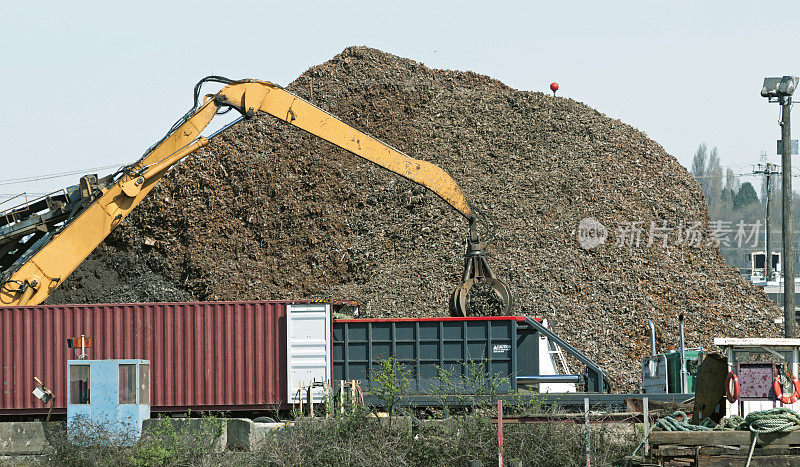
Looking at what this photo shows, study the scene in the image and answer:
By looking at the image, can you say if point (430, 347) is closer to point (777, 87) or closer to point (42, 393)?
point (42, 393)

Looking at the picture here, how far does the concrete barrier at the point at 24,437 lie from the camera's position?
1529 centimetres

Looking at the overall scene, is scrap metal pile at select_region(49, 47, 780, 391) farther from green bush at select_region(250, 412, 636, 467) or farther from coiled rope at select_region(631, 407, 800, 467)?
coiled rope at select_region(631, 407, 800, 467)

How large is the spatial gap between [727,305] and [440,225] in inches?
410

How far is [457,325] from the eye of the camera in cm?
1720

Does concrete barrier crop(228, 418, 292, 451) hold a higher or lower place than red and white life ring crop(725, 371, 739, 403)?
lower

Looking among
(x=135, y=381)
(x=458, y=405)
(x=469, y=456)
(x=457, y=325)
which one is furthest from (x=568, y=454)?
(x=135, y=381)

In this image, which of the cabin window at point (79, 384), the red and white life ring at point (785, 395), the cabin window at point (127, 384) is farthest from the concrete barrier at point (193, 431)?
the red and white life ring at point (785, 395)

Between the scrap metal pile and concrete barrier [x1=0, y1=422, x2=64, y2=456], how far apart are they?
13.3m

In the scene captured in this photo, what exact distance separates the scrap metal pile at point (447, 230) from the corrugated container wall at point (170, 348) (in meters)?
9.99

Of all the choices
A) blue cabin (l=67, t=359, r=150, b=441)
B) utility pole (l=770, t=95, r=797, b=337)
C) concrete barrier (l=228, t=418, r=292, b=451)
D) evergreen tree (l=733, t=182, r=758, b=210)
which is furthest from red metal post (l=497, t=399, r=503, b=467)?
evergreen tree (l=733, t=182, r=758, b=210)

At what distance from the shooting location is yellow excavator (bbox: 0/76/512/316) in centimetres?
1750

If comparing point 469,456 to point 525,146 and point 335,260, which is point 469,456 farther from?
point 525,146

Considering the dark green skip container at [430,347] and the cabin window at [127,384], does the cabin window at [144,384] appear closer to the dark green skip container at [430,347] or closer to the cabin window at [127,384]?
the cabin window at [127,384]
